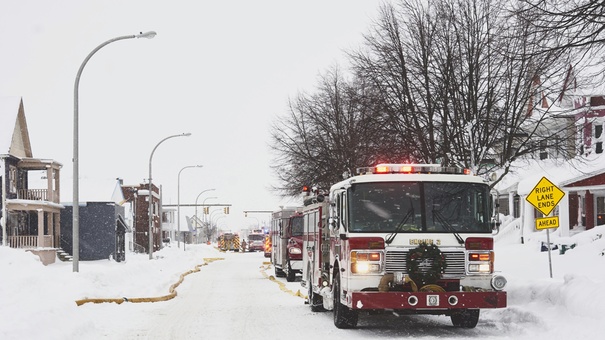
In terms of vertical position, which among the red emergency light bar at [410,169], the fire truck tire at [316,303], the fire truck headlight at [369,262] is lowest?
the fire truck tire at [316,303]

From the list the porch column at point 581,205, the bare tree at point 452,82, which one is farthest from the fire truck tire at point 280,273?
the porch column at point 581,205

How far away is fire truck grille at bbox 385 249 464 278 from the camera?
511 inches

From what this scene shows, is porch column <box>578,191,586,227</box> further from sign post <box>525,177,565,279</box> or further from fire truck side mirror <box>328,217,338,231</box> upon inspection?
fire truck side mirror <box>328,217,338,231</box>

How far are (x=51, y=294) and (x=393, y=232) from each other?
24.0 ft

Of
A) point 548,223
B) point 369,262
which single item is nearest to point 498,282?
point 369,262

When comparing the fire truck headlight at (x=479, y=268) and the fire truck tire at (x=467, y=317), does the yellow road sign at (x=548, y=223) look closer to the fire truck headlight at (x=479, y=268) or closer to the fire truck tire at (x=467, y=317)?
the fire truck tire at (x=467, y=317)

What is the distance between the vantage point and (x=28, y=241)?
1919 inches

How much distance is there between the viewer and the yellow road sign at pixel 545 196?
60.3 feet

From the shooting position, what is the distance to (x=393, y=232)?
13.1m

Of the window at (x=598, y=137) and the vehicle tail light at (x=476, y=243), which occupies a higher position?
the window at (x=598, y=137)

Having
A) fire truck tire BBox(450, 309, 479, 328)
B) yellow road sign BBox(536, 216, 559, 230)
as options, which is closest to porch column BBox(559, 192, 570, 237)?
yellow road sign BBox(536, 216, 559, 230)

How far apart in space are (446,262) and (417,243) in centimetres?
59

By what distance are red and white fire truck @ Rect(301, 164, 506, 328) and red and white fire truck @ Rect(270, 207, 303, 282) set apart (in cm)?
1261

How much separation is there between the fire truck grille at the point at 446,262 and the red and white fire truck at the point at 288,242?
43.0 ft
